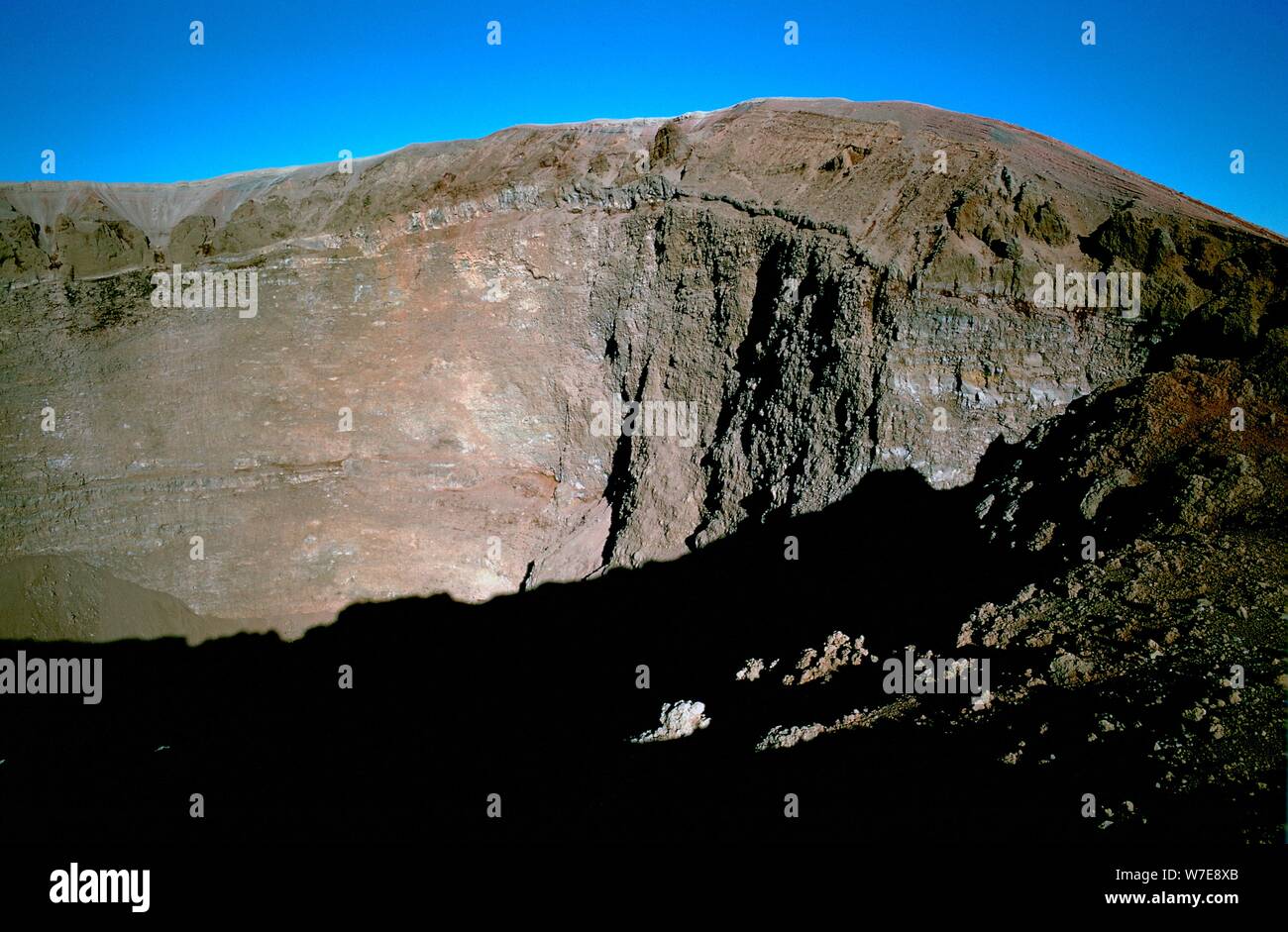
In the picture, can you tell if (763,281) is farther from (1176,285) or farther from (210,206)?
(210,206)

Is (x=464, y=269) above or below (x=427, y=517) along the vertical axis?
above

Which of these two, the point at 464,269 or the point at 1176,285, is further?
the point at 464,269

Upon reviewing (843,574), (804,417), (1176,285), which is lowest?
(843,574)

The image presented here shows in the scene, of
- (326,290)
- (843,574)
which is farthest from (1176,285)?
(326,290)

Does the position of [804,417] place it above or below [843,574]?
above
